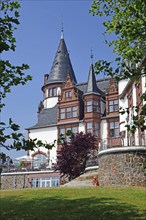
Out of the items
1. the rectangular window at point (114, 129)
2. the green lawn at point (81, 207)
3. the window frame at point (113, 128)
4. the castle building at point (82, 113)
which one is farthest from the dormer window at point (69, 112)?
the green lawn at point (81, 207)

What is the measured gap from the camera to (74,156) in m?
37.1

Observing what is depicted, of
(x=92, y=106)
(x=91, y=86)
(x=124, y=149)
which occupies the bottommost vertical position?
(x=124, y=149)

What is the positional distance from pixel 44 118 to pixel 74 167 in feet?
79.3

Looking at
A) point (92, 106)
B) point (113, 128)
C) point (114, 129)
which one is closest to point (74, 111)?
point (92, 106)

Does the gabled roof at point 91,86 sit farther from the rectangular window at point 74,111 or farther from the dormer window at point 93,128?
the dormer window at point 93,128

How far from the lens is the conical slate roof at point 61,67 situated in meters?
65.8

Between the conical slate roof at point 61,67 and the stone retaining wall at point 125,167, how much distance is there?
134ft

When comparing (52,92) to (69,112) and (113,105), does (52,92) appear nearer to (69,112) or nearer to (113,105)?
(69,112)

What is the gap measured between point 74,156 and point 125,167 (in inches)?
525

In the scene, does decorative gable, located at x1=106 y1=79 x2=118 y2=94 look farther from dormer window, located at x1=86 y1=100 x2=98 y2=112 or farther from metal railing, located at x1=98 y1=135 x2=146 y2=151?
metal railing, located at x1=98 y1=135 x2=146 y2=151

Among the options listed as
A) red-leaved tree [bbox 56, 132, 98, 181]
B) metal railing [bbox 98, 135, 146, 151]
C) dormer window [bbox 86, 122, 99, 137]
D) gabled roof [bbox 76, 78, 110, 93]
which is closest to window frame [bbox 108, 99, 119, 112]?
dormer window [bbox 86, 122, 99, 137]

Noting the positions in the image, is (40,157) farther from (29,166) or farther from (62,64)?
(62,64)

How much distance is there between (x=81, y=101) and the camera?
56.3 m

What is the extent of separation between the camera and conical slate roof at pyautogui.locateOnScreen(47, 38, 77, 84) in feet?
216
